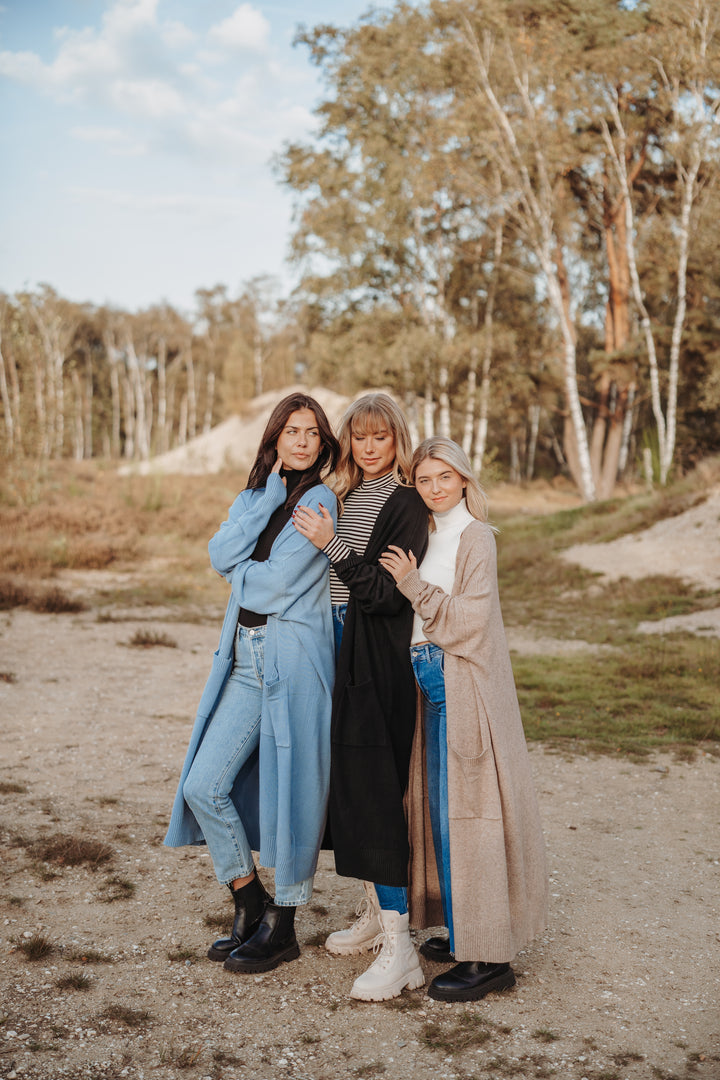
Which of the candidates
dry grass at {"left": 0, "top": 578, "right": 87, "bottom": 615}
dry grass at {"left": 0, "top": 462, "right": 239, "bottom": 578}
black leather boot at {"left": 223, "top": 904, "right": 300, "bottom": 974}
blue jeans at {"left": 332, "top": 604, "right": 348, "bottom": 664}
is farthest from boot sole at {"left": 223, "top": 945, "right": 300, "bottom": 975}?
dry grass at {"left": 0, "top": 462, "right": 239, "bottom": 578}

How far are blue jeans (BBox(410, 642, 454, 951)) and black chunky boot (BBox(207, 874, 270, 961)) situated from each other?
26.9 inches

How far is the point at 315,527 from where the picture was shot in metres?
2.83

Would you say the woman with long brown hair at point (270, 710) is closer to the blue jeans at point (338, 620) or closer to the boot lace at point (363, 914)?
the blue jeans at point (338, 620)

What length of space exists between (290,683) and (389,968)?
1.01 meters

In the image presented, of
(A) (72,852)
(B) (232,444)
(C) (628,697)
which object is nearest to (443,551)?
(A) (72,852)

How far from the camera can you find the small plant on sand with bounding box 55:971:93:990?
291 centimetres

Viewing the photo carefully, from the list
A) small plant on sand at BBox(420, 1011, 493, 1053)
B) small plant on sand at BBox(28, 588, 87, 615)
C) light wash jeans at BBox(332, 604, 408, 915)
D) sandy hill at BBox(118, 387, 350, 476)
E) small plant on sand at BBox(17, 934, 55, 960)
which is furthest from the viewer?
sandy hill at BBox(118, 387, 350, 476)

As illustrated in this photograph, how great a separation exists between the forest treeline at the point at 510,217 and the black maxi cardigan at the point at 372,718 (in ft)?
52.8

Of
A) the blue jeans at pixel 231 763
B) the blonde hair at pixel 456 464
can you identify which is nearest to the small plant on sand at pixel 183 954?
the blue jeans at pixel 231 763

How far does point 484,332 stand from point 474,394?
168cm

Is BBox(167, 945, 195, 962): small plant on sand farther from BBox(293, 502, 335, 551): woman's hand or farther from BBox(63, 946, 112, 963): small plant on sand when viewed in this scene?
BBox(293, 502, 335, 551): woman's hand

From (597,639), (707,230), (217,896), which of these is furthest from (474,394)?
(217,896)

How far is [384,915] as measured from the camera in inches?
114

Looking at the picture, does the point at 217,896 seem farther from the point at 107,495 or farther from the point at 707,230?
the point at 707,230
